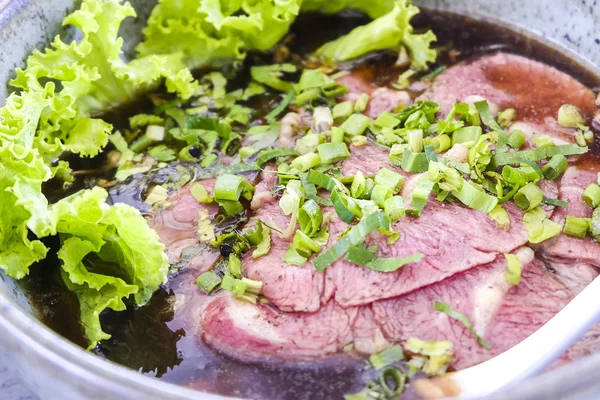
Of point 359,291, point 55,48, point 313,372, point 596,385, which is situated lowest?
point 313,372

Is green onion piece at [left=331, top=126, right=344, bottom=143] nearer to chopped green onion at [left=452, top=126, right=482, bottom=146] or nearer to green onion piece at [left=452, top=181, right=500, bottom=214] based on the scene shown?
chopped green onion at [left=452, top=126, right=482, bottom=146]

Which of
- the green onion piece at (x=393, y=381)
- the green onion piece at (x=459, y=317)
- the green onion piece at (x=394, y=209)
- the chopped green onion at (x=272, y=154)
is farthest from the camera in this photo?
the chopped green onion at (x=272, y=154)

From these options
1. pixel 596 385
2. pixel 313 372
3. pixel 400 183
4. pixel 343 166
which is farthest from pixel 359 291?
pixel 596 385

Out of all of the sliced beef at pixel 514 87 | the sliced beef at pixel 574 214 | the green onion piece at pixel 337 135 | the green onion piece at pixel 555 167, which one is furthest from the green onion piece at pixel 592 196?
the green onion piece at pixel 337 135

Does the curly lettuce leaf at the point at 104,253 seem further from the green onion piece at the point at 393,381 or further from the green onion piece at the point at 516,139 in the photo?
the green onion piece at the point at 516,139

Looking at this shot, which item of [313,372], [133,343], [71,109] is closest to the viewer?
[313,372]

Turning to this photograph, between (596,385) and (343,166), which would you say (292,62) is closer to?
(343,166)
